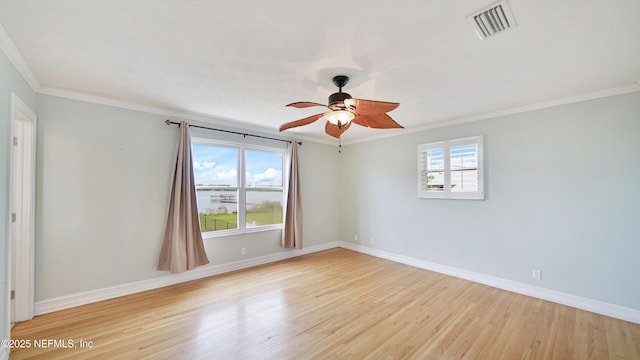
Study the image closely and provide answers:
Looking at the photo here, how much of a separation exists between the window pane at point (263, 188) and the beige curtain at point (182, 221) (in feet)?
3.27

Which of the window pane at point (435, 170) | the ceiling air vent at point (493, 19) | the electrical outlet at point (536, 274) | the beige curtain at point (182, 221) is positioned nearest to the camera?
the ceiling air vent at point (493, 19)

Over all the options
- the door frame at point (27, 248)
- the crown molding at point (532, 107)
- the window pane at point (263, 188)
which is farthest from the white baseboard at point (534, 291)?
the door frame at point (27, 248)

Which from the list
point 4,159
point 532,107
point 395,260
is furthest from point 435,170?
point 4,159

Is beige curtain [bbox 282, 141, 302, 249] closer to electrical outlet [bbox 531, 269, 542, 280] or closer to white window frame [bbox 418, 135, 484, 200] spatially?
white window frame [bbox 418, 135, 484, 200]

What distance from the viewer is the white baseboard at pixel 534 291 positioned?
2.83 m

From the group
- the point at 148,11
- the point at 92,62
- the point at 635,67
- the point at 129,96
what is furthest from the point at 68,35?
the point at 635,67

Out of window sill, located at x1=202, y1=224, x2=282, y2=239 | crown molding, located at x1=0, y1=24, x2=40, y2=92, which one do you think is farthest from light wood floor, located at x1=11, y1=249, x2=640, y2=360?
crown molding, located at x1=0, y1=24, x2=40, y2=92

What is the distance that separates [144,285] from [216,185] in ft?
5.66

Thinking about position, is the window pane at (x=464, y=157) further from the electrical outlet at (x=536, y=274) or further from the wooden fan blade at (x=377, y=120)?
the wooden fan blade at (x=377, y=120)

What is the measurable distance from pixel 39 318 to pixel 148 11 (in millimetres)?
3427

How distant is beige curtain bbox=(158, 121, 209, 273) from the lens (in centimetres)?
366

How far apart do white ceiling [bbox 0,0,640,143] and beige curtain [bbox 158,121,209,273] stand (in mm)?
843

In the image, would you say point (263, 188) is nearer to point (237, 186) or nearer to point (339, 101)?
point (237, 186)

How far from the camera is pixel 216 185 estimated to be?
4332 millimetres
